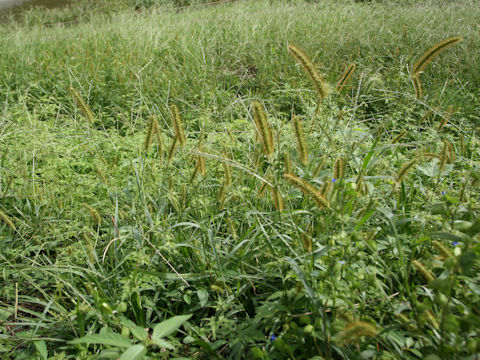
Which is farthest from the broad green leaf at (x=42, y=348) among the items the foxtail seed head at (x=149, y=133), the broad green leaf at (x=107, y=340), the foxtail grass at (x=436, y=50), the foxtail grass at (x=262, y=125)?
the foxtail grass at (x=436, y=50)

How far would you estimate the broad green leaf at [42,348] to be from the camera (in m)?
1.21

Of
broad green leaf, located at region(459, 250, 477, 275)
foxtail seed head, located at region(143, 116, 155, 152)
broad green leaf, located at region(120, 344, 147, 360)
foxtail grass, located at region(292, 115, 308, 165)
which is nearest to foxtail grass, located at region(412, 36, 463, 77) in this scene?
foxtail grass, located at region(292, 115, 308, 165)

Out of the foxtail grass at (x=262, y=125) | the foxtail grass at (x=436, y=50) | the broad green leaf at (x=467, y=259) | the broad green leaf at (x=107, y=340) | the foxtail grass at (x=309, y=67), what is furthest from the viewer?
the foxtail grass at (x=436, y=50)

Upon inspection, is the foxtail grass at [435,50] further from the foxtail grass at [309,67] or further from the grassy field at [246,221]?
the foxtail grass at [309,67]

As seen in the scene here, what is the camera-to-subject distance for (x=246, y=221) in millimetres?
1602

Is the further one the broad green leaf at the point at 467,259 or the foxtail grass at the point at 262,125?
the foxtail grass at the point at 262,125

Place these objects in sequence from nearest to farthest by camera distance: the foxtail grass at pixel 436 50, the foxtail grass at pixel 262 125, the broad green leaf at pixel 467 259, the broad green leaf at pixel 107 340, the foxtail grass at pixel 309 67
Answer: the broad green leaf at pixel 467 259 < the broad green leaf at pixel 107 340 < the foxtail grass at pixel 262 125 < the foxtail grass at pixel 309 67 < the foxtail grass at pixel 436 50

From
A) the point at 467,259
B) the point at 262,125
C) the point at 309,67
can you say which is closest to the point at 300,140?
the point at 262,125

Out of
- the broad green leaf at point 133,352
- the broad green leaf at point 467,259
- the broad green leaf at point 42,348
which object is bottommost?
the broad green leaf at point 42,348

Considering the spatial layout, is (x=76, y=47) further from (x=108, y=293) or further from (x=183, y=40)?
(x=108, y=293)

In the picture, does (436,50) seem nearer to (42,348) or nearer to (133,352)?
(133,352)

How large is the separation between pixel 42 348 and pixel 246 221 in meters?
0.88

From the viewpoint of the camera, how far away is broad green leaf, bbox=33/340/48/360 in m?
1.21

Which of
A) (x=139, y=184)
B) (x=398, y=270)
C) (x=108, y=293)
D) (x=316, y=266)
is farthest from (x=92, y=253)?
(x=398, y=270)
